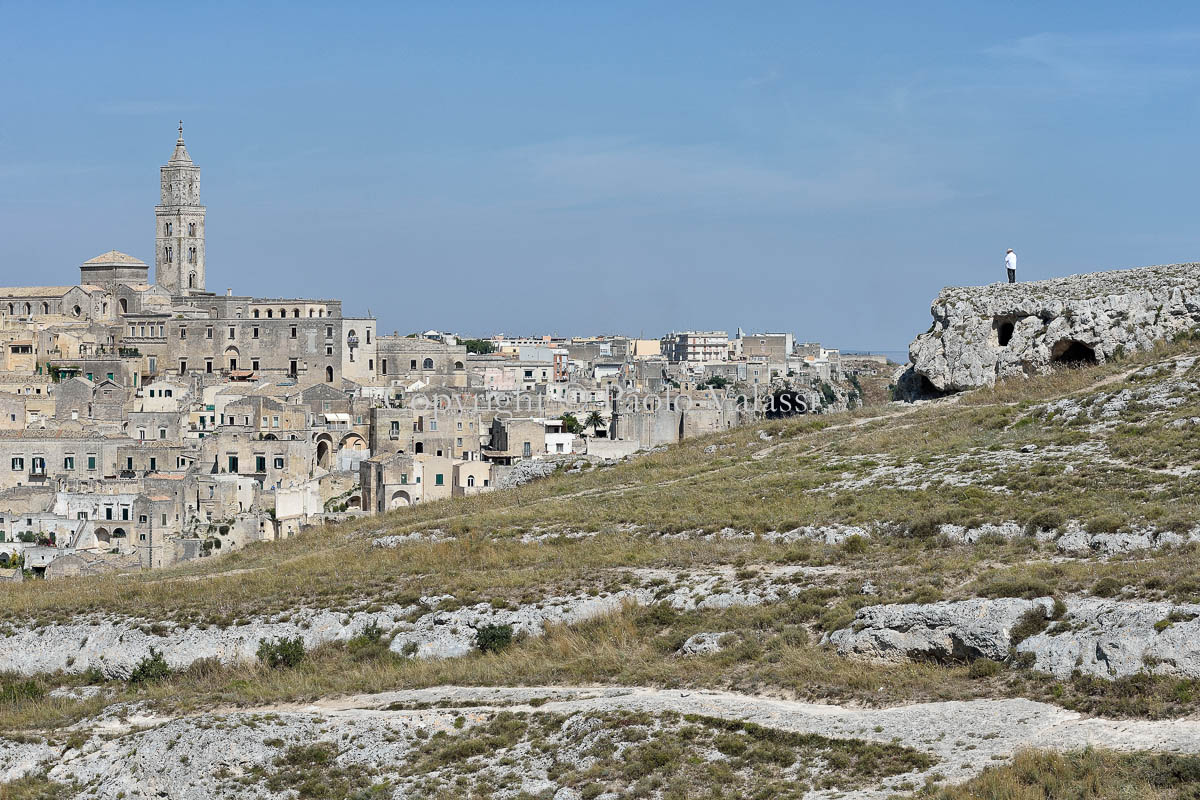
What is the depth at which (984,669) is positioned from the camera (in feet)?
45.7

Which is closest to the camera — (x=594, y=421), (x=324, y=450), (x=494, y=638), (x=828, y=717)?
(x=828, y=717)

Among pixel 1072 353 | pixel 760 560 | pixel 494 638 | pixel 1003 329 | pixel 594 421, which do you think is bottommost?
pixel 494 638

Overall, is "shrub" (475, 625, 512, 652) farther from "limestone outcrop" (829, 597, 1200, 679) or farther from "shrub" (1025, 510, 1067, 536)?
"shrub" (1025, 510, 1067, 536)

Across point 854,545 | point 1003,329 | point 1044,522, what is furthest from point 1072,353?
point 854,545

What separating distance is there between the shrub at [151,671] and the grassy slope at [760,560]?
0.31 metres

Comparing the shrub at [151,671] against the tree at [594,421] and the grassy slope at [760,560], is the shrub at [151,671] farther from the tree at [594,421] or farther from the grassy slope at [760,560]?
the tree at [594,421]

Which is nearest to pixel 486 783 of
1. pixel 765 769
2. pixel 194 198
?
pixel 765 769

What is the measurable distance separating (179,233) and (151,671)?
84.2 m

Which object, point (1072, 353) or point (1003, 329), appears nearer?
point (1072, 353)

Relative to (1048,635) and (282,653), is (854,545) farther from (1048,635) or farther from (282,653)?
(282,653)

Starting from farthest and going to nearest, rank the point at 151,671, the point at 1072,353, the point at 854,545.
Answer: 1. the point at 1072,353
2. the point at 151,671
3. the point at 854,545

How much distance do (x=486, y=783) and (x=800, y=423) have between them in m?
19.3

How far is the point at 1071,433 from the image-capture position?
908 inches

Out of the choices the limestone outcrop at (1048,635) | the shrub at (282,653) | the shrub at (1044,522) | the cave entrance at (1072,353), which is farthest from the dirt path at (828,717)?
the cave entrance at (1072,353)
